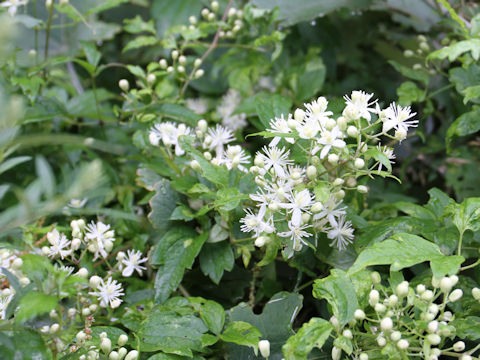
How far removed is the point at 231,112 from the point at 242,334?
828 millimetres

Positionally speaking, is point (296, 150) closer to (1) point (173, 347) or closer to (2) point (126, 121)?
(1) point (173, 347)

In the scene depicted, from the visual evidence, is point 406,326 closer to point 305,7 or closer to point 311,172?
point 311,172

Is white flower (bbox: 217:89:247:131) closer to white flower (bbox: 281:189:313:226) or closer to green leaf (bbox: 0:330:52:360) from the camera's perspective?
white flower (bbox: 281:189:313:226)

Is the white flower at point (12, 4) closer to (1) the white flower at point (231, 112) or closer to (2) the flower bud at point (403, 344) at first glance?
(1) the white flower at point (231, 112)

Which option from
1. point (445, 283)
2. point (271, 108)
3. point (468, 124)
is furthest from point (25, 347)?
point (468, 124)

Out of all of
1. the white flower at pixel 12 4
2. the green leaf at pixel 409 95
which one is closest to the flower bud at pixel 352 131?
the green leaf at pixel 409 95

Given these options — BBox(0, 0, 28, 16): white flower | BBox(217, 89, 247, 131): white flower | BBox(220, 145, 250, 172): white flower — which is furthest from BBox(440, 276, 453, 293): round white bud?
BBox(0, 0, 28, 16): white flower

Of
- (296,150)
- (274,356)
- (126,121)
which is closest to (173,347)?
(274,356)

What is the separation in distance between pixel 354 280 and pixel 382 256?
0.13m

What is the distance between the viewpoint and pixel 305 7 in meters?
1.60

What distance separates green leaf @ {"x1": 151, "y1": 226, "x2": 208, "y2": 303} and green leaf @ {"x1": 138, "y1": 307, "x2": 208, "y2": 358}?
0.07 meters

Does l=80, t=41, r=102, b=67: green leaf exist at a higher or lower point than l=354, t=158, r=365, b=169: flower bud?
higher

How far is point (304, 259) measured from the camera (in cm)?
105

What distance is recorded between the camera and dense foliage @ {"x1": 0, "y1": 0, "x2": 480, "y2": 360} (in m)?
0.75
